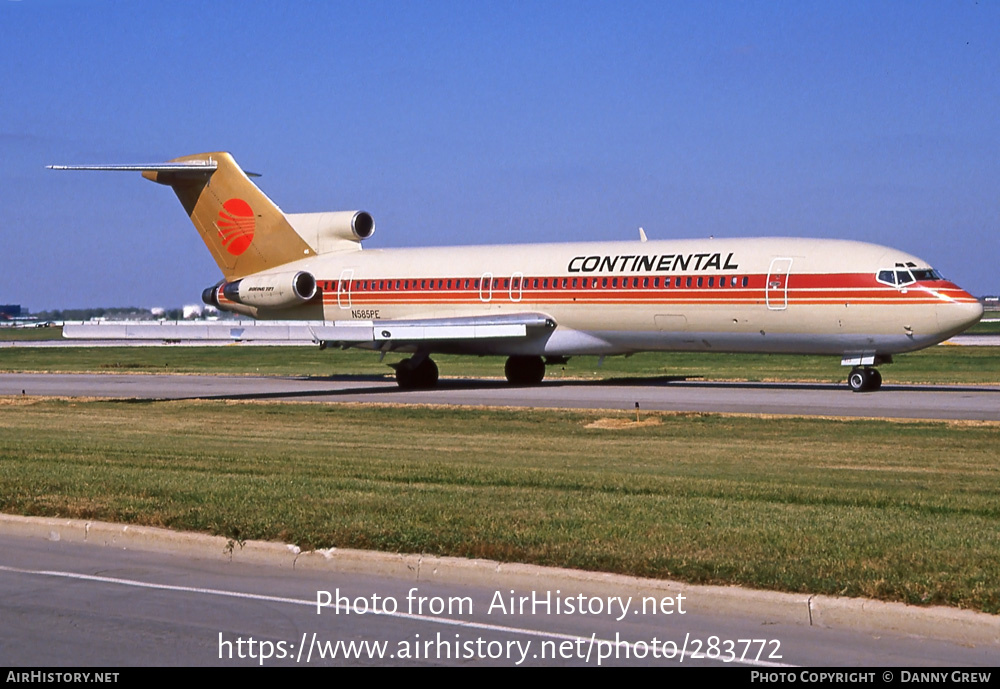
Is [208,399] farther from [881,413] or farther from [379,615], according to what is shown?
[379,615]

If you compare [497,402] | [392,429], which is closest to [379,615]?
[392,429]

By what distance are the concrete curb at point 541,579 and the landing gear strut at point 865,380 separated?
2204 cm

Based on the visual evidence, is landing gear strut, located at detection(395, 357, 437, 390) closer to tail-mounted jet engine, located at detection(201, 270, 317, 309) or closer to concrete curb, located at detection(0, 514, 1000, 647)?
tail-mounted jet engine, located at detection(201, 270, 317, 309)

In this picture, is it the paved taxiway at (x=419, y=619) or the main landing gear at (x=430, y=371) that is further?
the main landing gear at (x=430, y=371)

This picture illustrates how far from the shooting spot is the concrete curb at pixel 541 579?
7906 mm

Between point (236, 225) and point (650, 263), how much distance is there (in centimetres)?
1477

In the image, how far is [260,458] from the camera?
54.8ft

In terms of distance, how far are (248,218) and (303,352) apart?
86.2 ft

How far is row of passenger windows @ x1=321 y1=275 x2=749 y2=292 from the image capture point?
31.2m

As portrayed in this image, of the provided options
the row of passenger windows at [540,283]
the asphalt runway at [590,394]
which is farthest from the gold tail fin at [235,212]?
the asphalt runway at [590,394]

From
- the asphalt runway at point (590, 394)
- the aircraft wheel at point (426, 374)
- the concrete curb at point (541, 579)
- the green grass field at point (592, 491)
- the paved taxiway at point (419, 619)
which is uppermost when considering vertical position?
the aircraft wheel at point (426, 374)

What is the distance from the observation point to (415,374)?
35188 millimetres

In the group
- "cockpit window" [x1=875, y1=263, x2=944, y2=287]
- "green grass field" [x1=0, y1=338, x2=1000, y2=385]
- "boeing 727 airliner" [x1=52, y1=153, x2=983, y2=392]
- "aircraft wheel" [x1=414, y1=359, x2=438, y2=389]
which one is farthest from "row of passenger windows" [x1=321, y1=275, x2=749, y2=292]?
"green grass field" [x1=0, y1=338, x2=1000, y2=385]

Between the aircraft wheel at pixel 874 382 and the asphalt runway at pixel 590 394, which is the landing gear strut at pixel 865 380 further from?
the asphalt runway at pixel 590 394
